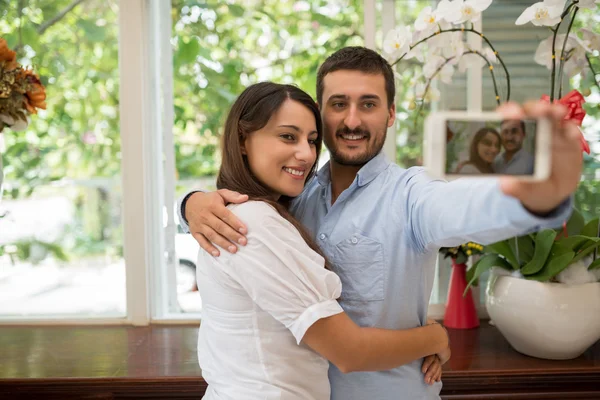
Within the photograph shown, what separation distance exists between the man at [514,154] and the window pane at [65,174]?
1.78 metres

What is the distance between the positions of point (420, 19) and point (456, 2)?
0.10 metres

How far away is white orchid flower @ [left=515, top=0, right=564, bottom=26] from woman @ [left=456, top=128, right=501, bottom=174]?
0.97 m

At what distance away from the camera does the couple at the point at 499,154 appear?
0.53 meters

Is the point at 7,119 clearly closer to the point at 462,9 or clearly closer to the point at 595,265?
the point at 462,9

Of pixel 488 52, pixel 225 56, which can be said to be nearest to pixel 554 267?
pixel 488 52

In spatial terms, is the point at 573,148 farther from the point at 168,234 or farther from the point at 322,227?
the point at 168,234

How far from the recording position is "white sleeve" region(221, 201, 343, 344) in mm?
878

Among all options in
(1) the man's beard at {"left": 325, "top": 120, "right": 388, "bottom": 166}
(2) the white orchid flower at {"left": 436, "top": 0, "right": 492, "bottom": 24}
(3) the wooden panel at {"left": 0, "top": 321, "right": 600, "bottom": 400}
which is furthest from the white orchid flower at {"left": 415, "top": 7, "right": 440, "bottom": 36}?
(3) the wooden panel at {"left": 0, "top": 321, "right": 600, "bottom": 400}

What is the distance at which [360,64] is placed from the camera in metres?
1.13

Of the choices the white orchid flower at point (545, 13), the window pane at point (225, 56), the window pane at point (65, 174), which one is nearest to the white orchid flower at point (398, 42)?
the white orchid flower at point (545, 13)

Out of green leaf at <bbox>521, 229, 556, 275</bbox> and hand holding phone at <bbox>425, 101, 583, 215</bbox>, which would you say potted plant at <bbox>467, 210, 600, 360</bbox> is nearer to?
green leaf at <bbox>521, 229, 556, 275</bbox>

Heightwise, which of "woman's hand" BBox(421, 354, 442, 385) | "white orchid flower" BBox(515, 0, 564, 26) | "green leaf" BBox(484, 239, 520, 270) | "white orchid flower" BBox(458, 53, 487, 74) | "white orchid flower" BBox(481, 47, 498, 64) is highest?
"white orchid flower" BBox(515, 0, 564, 26)

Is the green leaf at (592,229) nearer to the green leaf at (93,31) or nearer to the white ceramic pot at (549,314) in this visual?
the white ceramic pot at (549,314)

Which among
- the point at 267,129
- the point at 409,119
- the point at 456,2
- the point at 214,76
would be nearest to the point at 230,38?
the point at 214,76
